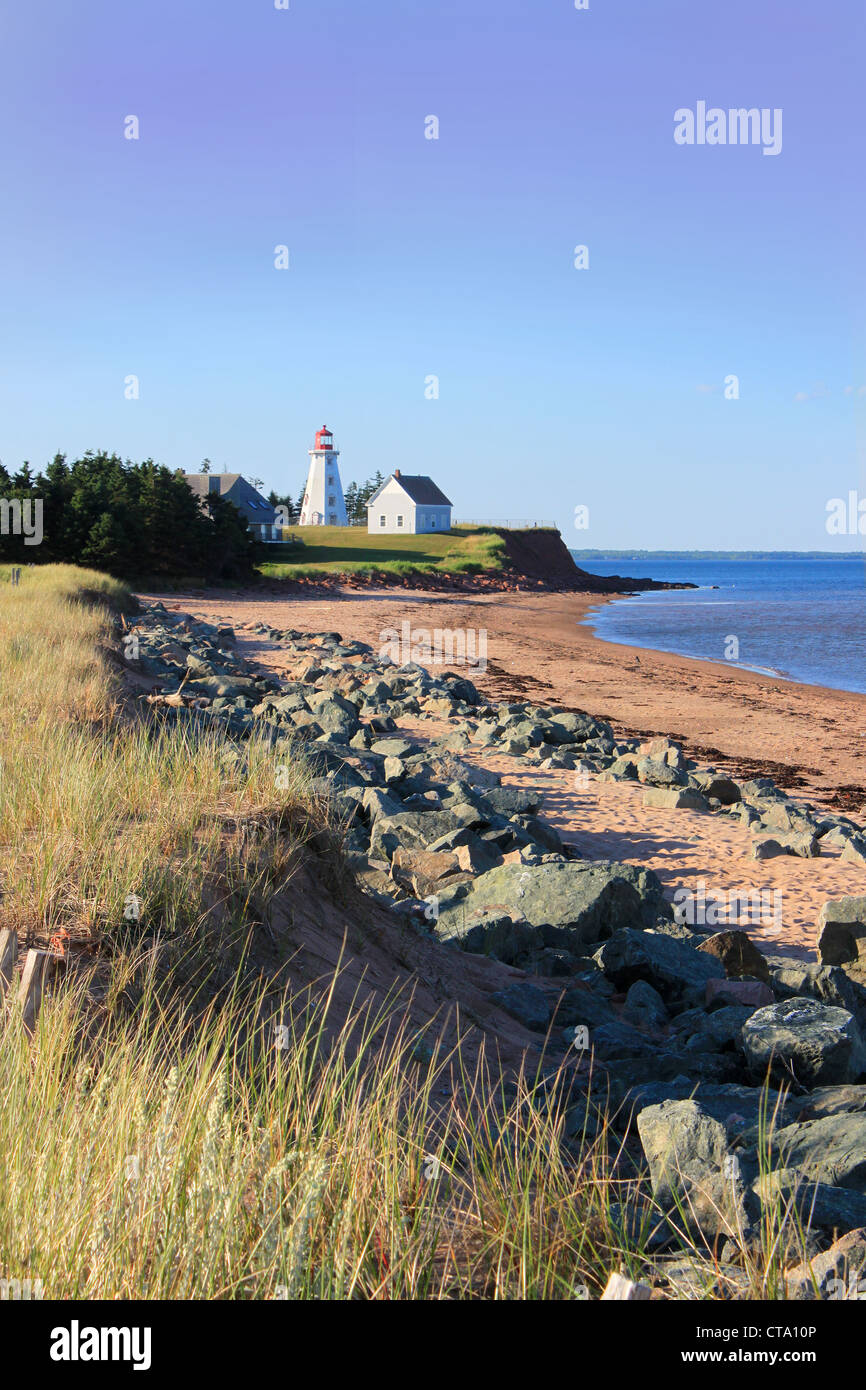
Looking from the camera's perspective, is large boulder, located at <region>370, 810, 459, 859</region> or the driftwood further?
the driftwood

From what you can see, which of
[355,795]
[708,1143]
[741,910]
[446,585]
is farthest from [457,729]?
[446,585]

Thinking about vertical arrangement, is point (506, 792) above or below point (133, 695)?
below

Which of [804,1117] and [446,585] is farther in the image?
[446,585]

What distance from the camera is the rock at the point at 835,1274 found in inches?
95.4

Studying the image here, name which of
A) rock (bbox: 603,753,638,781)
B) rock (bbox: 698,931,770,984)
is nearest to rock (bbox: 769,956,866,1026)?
rock (bbox: 698,931,770,984)

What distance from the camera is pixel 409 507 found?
8512cm

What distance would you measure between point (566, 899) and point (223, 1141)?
465 centimetres

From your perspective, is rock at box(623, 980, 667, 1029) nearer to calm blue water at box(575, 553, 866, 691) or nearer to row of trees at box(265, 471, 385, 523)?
calm blue water at box(575, 553, 866, 691)

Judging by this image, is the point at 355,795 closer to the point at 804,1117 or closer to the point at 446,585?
the point at 804,1117

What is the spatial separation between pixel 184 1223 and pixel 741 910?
6.67m

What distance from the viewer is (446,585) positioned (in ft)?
201

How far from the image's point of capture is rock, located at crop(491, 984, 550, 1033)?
520 cm

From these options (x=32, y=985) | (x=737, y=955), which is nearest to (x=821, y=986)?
(x=737, y=955)

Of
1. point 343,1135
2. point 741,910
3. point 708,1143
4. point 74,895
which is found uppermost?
point 74,895
